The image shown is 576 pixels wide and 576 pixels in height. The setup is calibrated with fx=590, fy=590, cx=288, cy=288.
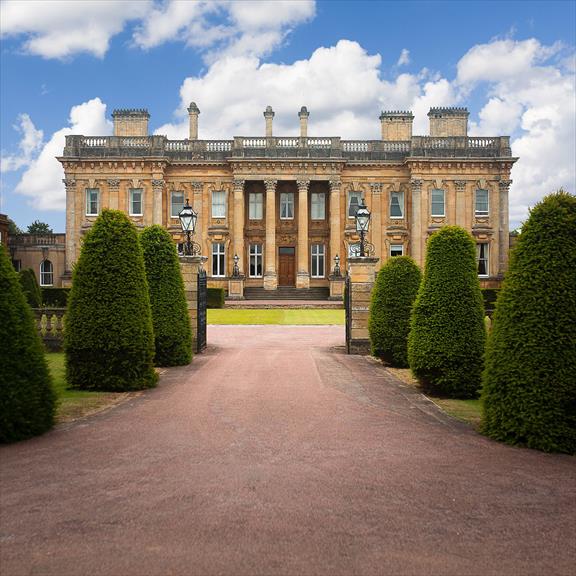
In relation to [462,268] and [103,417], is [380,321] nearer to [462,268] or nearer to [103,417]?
[462,268]

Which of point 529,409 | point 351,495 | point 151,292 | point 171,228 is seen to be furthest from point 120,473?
point 171,228

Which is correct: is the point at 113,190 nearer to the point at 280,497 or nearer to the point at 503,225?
the point at 503,225

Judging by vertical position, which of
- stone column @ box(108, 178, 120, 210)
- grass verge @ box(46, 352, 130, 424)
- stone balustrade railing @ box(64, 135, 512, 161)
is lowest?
grass verge @ box(46, 352, 130, 424)

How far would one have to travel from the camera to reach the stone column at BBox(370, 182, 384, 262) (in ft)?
143

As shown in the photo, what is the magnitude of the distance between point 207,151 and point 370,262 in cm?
3088

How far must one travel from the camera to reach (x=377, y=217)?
43.6 meters

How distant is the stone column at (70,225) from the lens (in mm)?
43000

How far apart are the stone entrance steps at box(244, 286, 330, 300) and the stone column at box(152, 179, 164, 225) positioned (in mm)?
8398

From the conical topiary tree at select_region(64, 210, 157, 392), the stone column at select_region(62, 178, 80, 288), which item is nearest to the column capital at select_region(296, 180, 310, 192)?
the stone column at select_region(62, 178, 80, 288)

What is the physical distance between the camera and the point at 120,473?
17.9 ft

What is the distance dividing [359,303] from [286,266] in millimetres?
29740

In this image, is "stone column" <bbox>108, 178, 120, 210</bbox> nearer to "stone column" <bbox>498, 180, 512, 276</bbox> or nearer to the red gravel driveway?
"stone column" <bbox>498, 180, 512, 276</bbox>

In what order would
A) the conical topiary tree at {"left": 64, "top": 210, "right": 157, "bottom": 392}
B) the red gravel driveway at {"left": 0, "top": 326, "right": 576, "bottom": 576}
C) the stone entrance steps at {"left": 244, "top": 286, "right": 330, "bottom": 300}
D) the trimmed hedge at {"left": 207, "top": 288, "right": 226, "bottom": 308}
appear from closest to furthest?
1. the red gravel driveway at {"left": 0, "top": 326, "right": 576, "bottom": 576}
2. the conical topiary tree at {"left": 64, "top": 210, "right": 157, "bottom": 392}
3. the trimmed hedge at {"left": 207, "top": 288, "right": 226, "bottom": 308}
4. the stone entrance steps at {"left": 244, "top": 286, "right": 330, "bottom": 300}

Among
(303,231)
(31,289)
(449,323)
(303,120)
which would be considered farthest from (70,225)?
(449,323)
